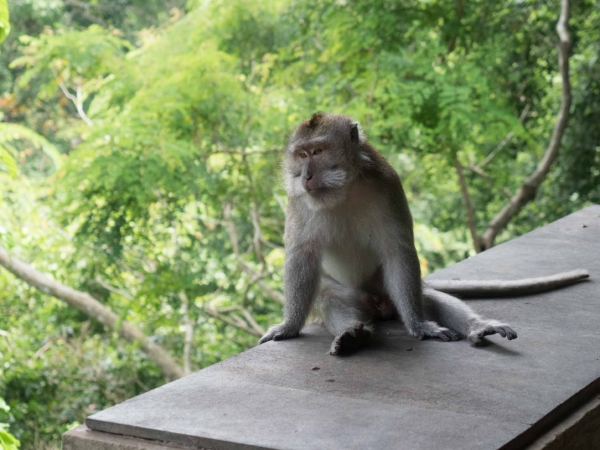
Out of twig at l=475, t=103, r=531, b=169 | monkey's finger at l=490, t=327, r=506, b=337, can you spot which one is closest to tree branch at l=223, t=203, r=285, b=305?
twig at l=475, t=103, r=531, b=169

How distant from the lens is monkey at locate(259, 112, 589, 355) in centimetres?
307

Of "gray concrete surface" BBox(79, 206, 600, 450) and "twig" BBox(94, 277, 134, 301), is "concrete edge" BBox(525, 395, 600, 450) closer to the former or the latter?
"gray concrete surface" BBox(79, 206, 600, 450)

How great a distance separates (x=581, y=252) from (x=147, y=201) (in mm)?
3508

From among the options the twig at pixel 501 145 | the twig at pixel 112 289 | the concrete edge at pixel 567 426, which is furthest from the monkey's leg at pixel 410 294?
the twig at pixel 501 145

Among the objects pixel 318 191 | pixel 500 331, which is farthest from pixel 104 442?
pixel 500 331

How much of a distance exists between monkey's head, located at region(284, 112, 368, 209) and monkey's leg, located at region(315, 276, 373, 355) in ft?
1.32

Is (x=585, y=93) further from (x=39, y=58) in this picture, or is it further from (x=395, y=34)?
(x=39, y=58)

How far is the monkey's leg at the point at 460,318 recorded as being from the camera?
9.62 ft

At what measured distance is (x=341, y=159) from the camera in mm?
3086

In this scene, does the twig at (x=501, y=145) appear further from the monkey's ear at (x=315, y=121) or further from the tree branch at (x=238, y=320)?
the monkey's ear at (x=315, y=121)

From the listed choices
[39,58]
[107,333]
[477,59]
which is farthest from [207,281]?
[477,59]

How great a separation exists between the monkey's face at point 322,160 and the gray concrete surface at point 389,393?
0.62 metres

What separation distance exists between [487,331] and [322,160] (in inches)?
36.7

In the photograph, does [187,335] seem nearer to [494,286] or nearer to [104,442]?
[494,286]
